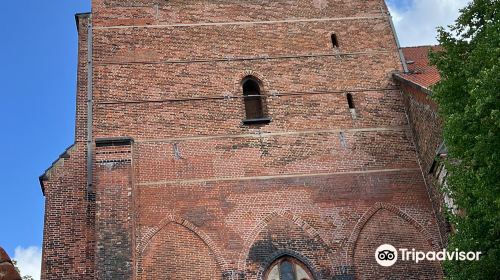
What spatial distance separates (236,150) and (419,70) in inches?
188

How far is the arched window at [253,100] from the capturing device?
47.9ft

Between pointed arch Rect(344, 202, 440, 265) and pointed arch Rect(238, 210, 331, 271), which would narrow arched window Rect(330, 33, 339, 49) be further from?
pointed arch Rect(238, 210, 331, 271)

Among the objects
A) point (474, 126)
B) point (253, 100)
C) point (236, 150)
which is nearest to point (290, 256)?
point (236, 150)

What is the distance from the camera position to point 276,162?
1362 centimetres

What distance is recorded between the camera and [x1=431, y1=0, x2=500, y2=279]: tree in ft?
26.1

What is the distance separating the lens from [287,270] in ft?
40.7

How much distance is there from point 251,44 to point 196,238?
5063 mm

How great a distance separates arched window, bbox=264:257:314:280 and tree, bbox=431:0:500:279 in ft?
11.4

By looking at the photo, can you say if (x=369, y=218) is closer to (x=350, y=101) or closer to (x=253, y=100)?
(x=350, y=101)

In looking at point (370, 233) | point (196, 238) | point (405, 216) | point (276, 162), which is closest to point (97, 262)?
point (196, 238)

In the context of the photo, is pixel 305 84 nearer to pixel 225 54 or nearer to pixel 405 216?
pixel 225 54

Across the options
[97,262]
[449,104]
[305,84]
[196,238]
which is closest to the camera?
[449,104]

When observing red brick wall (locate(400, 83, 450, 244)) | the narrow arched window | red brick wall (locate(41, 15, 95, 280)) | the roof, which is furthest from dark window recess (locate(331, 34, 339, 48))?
red brick wall (locate(41, 15, 95, 280))

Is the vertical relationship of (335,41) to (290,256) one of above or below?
above
